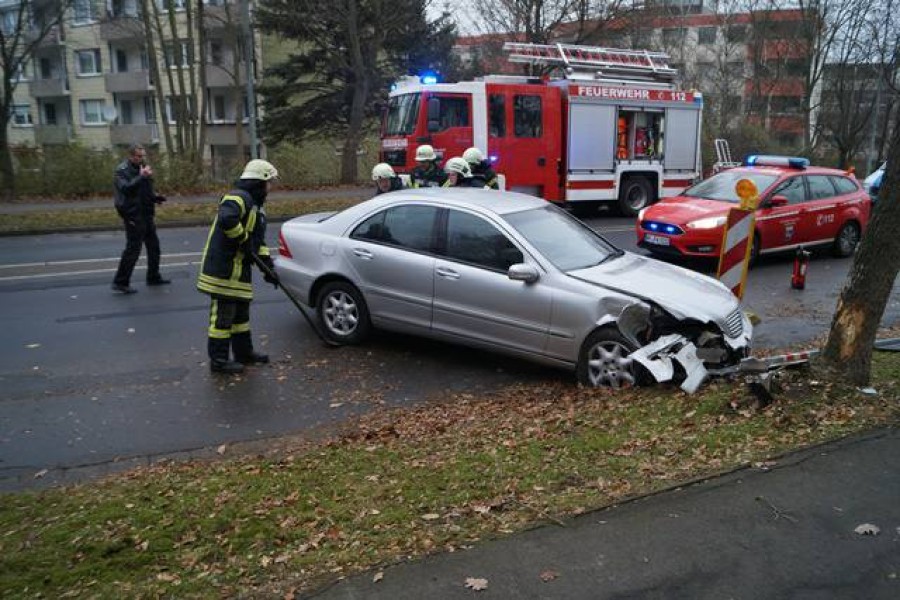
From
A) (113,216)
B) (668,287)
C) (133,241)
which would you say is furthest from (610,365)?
(113,216)

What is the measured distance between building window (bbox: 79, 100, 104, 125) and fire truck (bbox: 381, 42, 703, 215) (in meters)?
40.7

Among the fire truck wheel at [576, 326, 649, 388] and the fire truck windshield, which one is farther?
the fire truck windshield

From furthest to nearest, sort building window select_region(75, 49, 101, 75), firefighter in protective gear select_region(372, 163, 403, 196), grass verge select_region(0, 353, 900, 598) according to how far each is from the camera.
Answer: building window select_region(75, 49, 101, 75), firefighter in protective gear select_region(372, 163, 403, 196), grass verge select_region(0, 353, 900, 598)

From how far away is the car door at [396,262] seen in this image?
7086 millimetres

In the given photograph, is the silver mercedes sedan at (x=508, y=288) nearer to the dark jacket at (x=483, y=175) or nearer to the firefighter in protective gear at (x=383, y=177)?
the firefighter in protective gear at (x=383, y=177)

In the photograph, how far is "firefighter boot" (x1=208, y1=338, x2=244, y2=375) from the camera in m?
6.79

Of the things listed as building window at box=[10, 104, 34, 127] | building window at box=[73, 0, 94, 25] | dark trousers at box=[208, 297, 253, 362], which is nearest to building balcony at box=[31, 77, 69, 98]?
building window at box=[10, 104, 34, 127]

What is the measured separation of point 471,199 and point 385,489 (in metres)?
3.71

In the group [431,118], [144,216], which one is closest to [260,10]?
[431,118]

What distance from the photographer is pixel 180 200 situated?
843 inches

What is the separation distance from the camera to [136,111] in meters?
50.0

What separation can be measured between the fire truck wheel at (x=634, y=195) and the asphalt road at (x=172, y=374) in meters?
8.12

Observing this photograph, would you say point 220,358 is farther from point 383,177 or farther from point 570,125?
point 570,125

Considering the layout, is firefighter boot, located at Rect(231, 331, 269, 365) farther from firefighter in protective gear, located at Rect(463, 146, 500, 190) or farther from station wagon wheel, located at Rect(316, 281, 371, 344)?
firefighter in protective gear, located at Rect(463, 146, 500, 190)
